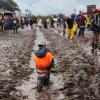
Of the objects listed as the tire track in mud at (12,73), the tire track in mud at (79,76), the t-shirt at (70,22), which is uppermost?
the t-shirt at (70,22)

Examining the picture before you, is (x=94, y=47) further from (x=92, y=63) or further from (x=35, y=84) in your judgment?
(x=35, y=84)

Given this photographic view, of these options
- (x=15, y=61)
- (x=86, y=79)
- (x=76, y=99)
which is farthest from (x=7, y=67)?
(x=76, y=99)

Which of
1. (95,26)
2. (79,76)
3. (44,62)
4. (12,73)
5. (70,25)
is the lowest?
(12,73)

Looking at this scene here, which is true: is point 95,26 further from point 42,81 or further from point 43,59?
Answer: point 42,81

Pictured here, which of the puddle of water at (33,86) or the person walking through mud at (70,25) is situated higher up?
the person walking through mud at (70,25)

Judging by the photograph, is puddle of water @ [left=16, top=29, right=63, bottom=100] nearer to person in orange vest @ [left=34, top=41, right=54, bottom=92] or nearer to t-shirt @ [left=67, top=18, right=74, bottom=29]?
person in orange vest @ [left=34, top=41, right=54, bottom=92]

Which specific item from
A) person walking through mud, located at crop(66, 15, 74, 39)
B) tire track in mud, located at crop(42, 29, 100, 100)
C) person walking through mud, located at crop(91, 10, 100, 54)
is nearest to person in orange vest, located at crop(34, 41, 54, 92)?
tire track in mud, located at crop(42, 29, 100, 100)

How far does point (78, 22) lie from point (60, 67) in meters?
15.3

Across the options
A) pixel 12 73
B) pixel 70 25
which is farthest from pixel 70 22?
pixel 12 73

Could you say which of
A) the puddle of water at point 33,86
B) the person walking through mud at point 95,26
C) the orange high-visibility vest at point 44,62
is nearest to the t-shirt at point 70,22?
the person walking through mud at point 95,26

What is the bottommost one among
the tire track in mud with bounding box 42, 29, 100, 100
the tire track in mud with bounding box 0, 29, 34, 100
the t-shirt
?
the tire track in mud with bounding box 0, 29, 34, 100

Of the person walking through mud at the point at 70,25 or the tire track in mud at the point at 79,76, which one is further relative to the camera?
the person walking through mud at the point at 70,25

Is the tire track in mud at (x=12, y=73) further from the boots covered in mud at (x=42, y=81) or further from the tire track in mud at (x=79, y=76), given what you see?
the tire track in mud at (x=79, y=76)

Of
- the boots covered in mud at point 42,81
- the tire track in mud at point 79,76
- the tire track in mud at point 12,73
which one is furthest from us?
the boots covered in mud at point 42,81
